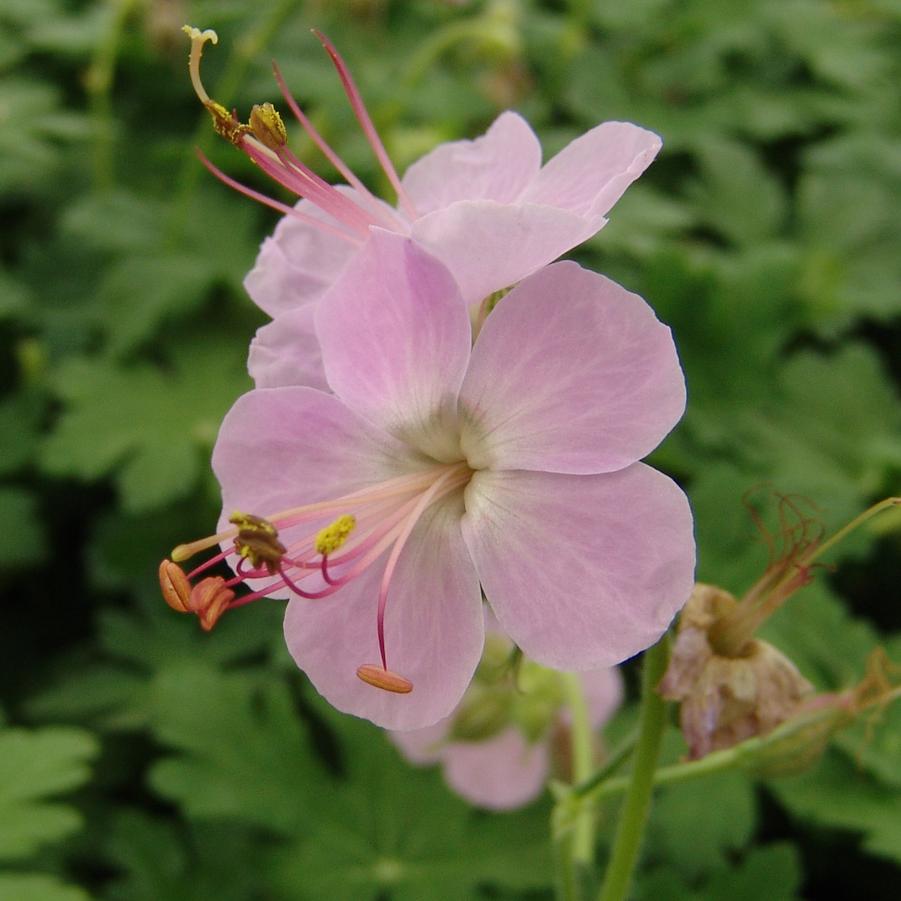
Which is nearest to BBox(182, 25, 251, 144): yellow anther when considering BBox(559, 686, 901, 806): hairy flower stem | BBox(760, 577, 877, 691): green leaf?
BBox(559, 686, 901, 806): hairy flower stem

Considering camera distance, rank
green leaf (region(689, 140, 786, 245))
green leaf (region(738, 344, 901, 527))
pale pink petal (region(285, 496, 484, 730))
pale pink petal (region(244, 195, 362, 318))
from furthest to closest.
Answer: green leaf (region(689, 140, 786, 245)) < green leaf (region(738, 344, 901, 527)) < pale pink petal (region(244, 195, 362, 318)) < pale pink petal (region(285, 496, 484, 730))

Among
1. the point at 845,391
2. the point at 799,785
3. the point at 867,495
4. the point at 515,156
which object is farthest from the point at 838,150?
the point at 515,156

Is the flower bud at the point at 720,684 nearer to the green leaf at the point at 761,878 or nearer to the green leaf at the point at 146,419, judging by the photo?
the green leaf at the point at 761,878

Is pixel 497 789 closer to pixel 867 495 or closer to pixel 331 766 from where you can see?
pixel 867 495

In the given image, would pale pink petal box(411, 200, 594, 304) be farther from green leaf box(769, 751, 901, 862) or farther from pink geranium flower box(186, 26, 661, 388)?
green leaf box(769, 751, 901, 862)

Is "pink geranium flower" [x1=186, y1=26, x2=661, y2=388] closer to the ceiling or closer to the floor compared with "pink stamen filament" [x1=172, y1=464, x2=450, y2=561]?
closer to the ceiling

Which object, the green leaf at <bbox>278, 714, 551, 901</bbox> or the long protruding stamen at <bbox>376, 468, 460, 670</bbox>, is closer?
the long protruding stamen at <bbox>376, 468, 460, 670</bbox>

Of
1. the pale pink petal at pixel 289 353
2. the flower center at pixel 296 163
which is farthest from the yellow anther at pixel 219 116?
the pale pink petal at pixel 289 353
